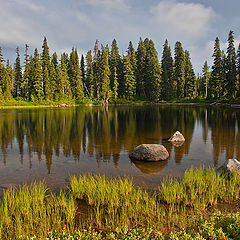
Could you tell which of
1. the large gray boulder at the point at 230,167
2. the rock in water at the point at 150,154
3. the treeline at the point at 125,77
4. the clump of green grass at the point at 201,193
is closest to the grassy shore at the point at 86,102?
the treeline at the point at 125,77

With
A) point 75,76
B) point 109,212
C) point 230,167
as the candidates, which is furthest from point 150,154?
point 75,76

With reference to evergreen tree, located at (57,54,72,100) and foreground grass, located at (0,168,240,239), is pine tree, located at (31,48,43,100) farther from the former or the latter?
foreground grass, located at (0,168,240,239)

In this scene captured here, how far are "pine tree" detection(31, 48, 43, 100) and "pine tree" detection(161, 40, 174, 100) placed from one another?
159 feet

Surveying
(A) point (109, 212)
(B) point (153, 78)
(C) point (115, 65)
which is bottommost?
(A) point (109, 212)

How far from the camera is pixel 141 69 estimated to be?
9069 centimetres

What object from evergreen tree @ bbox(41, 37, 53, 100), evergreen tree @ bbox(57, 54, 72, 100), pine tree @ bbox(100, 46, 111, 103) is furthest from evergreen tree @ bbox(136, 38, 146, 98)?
evergreen tree @ bbox(41, 37, 53, 100)

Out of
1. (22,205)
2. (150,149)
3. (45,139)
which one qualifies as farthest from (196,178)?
(45,139)

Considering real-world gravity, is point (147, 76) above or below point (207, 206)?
above

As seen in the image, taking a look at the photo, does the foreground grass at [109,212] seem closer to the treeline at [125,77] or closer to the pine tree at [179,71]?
the treeline at [125,77]

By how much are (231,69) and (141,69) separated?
35809mm

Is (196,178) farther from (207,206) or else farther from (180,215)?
(180,215)

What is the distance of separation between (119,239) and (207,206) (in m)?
3.30

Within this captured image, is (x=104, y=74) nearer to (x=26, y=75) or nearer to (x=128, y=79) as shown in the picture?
(x=128, y=79)

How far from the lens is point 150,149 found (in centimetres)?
1125
